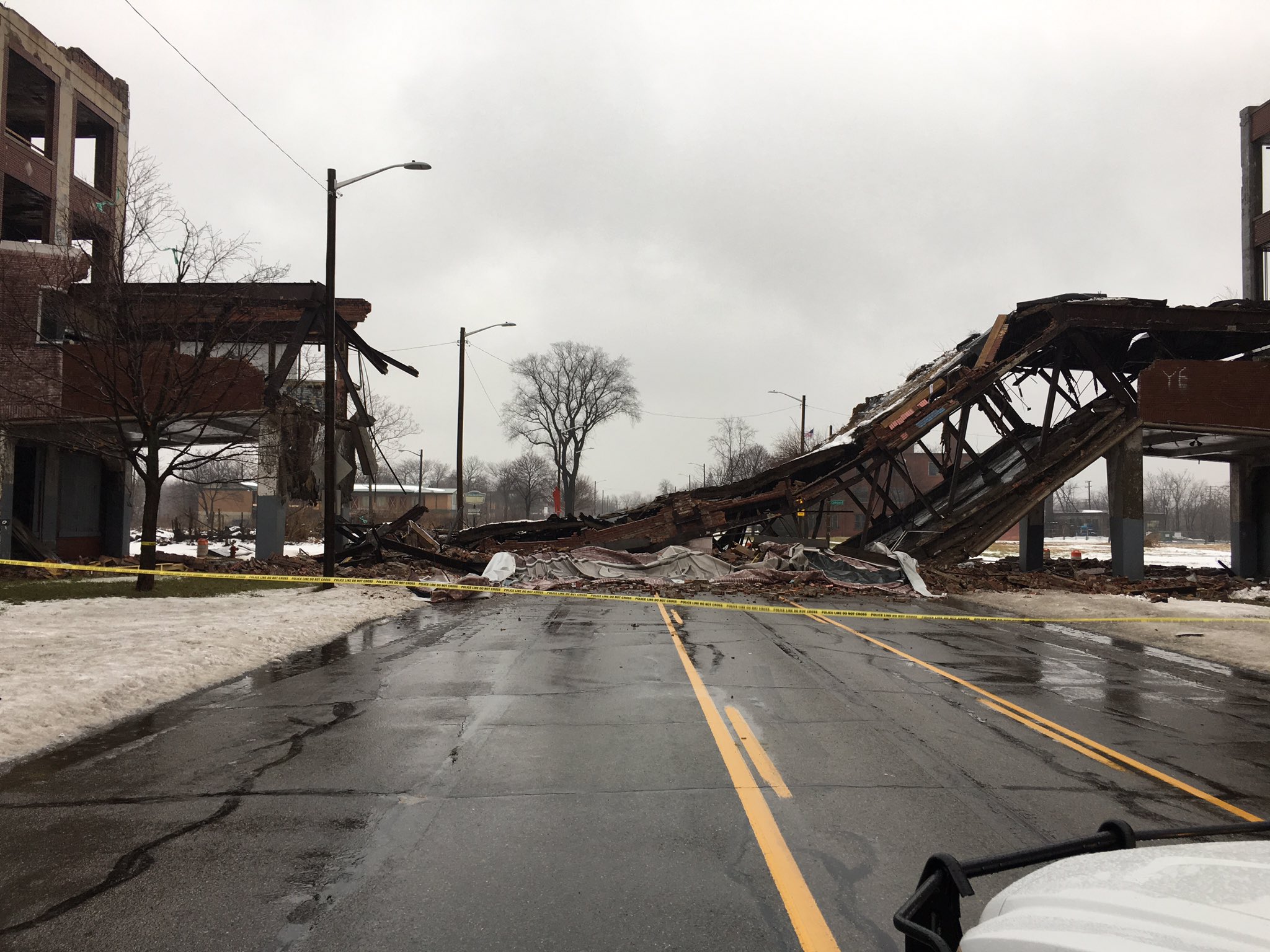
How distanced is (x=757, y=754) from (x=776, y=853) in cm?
193

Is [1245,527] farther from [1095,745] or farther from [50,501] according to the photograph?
[50,501]

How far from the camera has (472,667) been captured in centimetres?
1019

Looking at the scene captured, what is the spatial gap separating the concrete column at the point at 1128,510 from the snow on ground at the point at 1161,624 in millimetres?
4628

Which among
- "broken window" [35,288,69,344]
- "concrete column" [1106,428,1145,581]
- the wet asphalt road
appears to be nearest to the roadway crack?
the wet asphalt road

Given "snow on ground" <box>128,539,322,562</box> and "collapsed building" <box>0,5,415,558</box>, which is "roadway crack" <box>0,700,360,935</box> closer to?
"collapsed building" <box>0,5,415,558</box>

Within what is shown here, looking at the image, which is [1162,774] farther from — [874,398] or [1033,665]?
[874,398]

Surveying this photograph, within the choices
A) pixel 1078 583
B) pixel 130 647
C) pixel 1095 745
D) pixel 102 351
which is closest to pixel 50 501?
pixel 102 351

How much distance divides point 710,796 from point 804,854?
40.3 inches

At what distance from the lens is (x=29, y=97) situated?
29.0 metres

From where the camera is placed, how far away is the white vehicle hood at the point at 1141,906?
1.78 meters

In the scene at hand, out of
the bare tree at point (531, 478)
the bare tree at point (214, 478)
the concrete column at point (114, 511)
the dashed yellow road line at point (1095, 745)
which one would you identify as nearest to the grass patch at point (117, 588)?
the bare tree at point (214, 478)

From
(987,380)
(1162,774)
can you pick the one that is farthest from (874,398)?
(1162,774)

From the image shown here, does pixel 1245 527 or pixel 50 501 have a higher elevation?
pixel 50 501

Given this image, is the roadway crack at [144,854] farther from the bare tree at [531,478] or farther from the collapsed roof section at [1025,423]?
the bare tree at [531,478]
